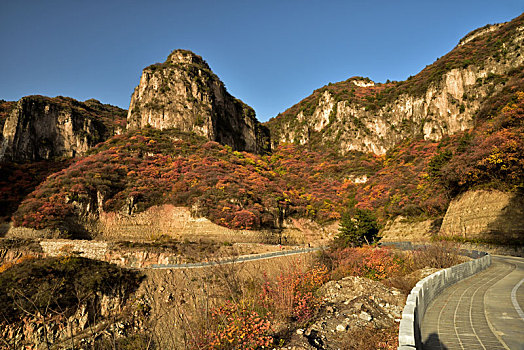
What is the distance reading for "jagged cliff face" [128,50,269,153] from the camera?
7212cm

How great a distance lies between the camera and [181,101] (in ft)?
248

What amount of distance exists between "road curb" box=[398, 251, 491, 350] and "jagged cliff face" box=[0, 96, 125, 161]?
79721 millimetres

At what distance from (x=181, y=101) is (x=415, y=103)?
246 feet

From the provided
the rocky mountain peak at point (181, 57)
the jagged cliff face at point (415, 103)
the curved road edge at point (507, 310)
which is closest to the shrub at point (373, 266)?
the curved road edge at point (507, 310)

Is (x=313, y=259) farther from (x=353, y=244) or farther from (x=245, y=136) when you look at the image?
(x=245, y=136)

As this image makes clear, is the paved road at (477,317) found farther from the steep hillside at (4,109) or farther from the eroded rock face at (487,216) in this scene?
the steep hillside at (4,109)

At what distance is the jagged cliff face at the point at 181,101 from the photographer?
72.1m

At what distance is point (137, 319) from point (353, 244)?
26226 millimetres

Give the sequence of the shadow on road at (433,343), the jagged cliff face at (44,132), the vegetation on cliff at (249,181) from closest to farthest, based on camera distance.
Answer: the shadow on road at (433,343) → the vegetation on cliff at (249,181) → the jagged cliff face at (44,132)

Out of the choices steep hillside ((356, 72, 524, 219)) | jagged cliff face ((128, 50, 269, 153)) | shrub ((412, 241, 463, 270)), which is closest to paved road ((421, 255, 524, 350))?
shrub ((412, 241, 463, 270))

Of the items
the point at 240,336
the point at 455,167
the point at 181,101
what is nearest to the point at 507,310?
the point at 240,336

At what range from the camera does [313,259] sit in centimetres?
2953

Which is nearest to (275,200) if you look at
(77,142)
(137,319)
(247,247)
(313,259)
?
(247,247)

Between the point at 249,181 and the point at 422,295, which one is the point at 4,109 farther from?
the point at 422,295
